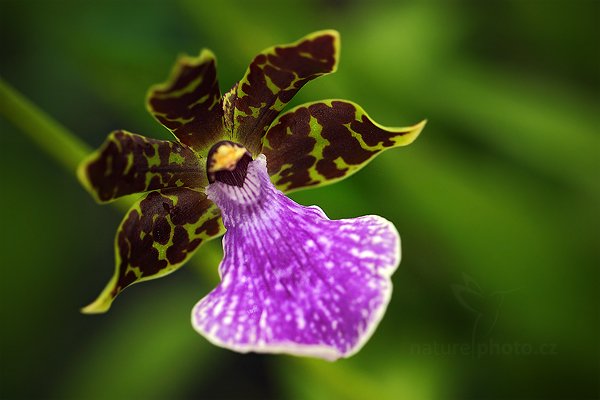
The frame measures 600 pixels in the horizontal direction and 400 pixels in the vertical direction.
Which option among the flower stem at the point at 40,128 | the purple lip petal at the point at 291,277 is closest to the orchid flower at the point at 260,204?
the purple lip petal at the point at 291,277

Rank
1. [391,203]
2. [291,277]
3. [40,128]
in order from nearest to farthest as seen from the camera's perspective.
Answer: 1. [291,277]
2. [40,128]
3. [391,203]

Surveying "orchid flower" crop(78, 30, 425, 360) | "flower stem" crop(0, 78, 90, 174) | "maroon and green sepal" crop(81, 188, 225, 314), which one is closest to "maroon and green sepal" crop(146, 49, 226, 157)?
"orchid flower" crop(78, 30, 425, 360)

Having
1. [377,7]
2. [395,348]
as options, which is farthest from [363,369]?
[377,7]

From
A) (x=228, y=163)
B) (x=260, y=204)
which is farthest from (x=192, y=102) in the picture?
(x=260, y=204)

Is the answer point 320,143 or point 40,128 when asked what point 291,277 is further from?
point 40,128

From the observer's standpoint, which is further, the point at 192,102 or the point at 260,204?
the point at 260,204
